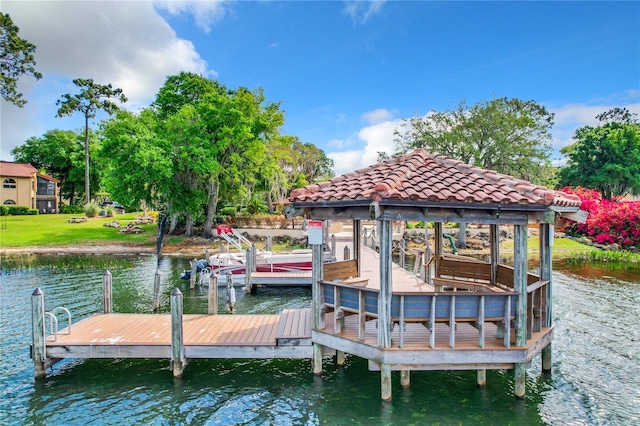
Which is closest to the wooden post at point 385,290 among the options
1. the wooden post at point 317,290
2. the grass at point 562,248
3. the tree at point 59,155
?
the wooden post at point 317,290

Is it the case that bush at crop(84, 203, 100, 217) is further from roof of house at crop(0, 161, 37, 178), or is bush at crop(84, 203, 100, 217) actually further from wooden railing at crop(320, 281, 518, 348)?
wooden railing at crop(320, 281, 518, 348)

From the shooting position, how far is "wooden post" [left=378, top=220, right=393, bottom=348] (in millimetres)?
7531

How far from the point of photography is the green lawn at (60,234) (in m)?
33.8

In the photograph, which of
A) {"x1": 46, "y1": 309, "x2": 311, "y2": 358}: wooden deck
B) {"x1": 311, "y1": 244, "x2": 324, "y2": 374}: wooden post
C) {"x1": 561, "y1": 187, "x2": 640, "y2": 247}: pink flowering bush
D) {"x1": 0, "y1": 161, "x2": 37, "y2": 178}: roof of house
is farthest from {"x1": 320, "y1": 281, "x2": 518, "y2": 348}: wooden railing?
{"x1": 0, "y1": 161, "x2": 37, "y2": 178}: roof of house

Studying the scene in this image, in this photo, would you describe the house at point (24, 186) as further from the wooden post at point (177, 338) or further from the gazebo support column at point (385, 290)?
the gazebo support column at point (385, 290)

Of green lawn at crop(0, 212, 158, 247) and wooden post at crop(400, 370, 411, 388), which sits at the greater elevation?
green lawn at crop(0, 212, 158, 247)

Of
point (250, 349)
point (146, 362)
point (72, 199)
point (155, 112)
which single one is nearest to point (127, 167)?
point (155, 112)

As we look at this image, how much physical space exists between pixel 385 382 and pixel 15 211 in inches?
2262

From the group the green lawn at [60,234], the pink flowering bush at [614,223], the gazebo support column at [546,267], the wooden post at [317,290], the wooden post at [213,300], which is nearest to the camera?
the wooden post at [317,290]

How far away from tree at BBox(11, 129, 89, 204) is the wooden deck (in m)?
57.3

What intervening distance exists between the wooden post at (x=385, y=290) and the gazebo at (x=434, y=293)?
2 centimetres

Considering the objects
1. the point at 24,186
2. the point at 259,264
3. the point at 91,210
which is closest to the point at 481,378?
the point at 259,264

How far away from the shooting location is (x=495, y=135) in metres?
32.0

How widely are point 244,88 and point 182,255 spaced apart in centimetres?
1693
